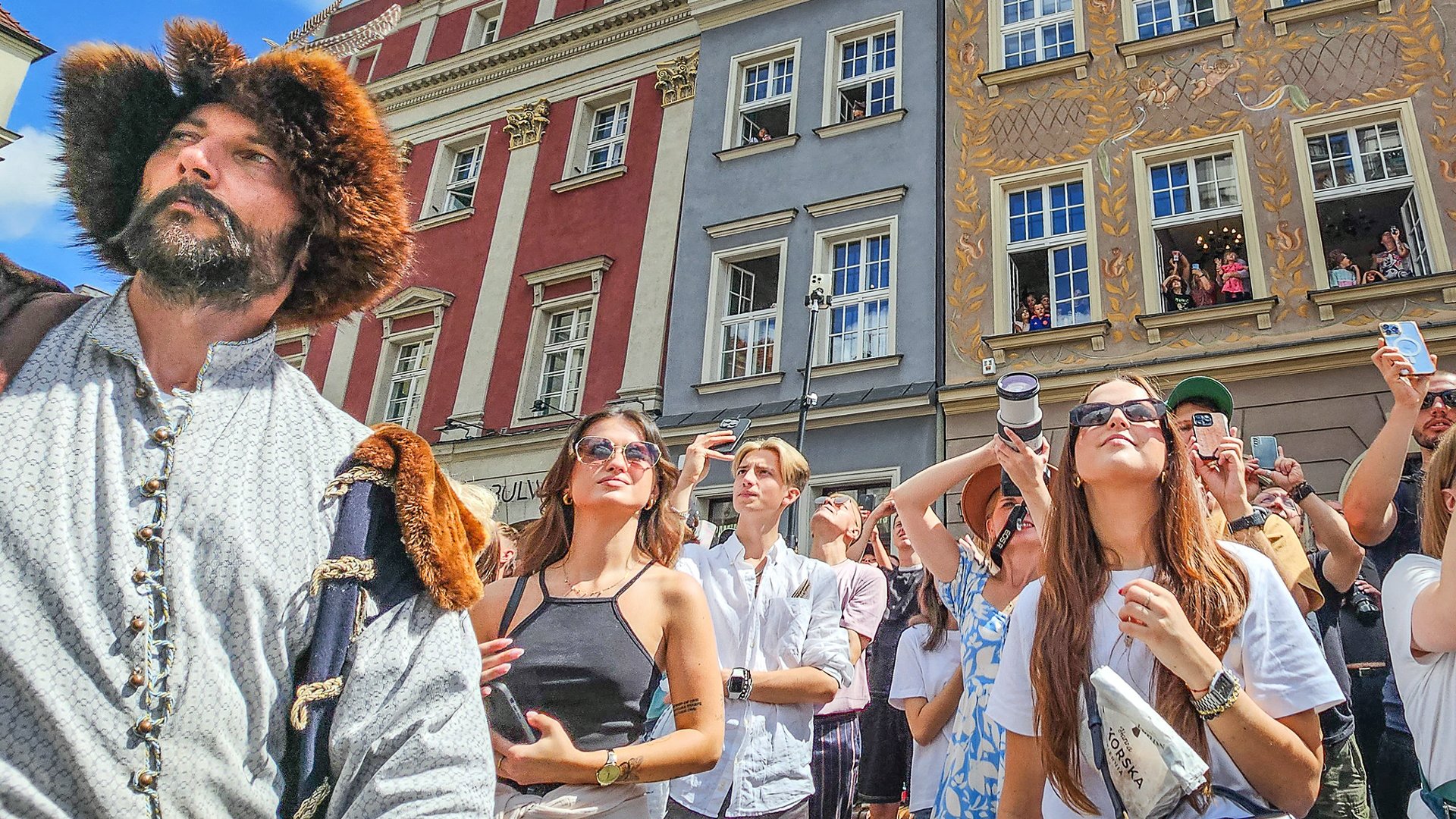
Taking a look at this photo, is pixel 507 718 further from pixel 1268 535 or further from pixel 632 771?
pixel 1268 535

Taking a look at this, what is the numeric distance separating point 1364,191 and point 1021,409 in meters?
8.82

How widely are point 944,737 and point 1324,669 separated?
1948mm

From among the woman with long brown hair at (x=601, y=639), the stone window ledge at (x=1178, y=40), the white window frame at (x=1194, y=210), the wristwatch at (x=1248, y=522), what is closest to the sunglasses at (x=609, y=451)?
the woman with long brown hair at (x=601, y=639)

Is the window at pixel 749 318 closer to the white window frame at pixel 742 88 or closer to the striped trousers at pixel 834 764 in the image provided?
the white window frame at pixel 742 88

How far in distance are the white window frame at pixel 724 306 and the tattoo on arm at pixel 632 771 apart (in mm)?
9636

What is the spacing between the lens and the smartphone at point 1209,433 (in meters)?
3.30

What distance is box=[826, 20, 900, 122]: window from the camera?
12.6m

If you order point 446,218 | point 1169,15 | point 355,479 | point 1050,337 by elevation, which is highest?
point 1169,15

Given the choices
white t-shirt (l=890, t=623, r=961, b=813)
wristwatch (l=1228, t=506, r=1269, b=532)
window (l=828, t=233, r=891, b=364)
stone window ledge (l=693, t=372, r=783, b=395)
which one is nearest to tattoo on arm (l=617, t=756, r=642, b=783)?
white t-shirt (l=890, t=623, r=961, b=813)

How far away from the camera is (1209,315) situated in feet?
30.8

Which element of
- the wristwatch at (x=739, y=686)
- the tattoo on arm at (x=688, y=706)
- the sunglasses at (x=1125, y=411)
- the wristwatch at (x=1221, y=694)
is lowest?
the tattoo on arm at (x=688, y=706)

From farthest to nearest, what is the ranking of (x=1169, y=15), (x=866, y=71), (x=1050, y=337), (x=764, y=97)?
1. (x=764, y=97)
2. (x=866, y=71)
3. (x=1169, y=15)
4. (x=1050, y=337)

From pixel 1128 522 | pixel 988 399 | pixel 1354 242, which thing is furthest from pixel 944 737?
pixel 1354 242

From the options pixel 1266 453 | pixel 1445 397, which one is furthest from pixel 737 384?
pixel 1445 397
